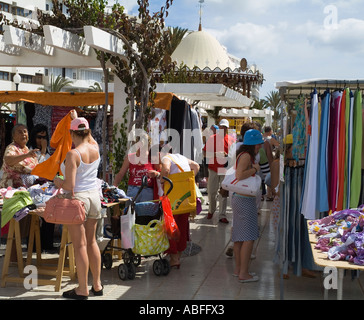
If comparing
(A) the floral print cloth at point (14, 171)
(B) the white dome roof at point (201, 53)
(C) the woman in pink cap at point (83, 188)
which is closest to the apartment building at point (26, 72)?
(B) the white dome roof at point (201, 53)

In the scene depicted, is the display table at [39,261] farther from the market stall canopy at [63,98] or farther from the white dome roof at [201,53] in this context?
the white dome roof at [201,53]

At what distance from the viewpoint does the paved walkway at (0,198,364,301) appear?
18.2 feet

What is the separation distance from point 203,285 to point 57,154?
2.29 metres

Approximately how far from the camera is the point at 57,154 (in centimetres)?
651

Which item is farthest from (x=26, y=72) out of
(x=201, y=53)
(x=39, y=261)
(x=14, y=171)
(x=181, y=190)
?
(x=181, y=190)

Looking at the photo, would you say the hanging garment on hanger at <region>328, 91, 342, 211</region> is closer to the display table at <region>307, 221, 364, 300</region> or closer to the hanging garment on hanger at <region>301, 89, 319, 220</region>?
the hanging garment on hanger at <region>301, 89, 319, 220</region>

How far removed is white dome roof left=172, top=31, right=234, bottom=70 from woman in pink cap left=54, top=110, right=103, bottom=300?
23.2 metres

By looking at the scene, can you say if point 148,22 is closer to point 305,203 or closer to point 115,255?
point 115,255

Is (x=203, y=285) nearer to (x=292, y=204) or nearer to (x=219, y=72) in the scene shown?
(x=292, y=204)

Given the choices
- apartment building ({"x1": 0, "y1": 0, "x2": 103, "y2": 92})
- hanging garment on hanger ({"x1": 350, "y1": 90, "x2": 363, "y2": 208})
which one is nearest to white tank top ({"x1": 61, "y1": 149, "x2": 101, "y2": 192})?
hanging garment on hanger ({"x1": 350, "y1": 90, "x2": 363, "y2": 208})

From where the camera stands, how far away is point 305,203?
5.32 meters

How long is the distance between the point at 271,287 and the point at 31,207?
106 inches

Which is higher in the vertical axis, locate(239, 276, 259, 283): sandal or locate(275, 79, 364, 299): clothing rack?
locate(275, 79, 364, 299): clothing rack
